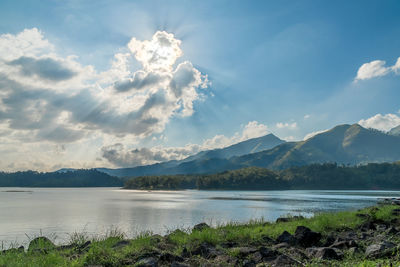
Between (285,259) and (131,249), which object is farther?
(131,249)

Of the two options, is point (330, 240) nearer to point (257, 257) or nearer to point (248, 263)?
point (257, 257)

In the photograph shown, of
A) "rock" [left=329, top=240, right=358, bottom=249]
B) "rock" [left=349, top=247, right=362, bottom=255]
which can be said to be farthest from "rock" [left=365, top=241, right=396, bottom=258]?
"rock" [left=329, top=240, right=358, bottom=249]

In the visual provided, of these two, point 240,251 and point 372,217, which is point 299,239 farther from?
point 372,217

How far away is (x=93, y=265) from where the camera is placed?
1212 cm

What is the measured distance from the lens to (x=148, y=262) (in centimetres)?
1225

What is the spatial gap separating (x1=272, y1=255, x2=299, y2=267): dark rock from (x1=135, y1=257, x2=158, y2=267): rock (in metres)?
4.62

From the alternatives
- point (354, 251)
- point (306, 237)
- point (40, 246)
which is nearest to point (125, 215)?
point (40, 246)

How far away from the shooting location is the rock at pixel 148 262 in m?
12.0

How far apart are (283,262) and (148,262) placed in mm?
5286

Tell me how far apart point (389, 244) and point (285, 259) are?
481 centimetres

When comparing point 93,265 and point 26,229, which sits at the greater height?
point 93,265

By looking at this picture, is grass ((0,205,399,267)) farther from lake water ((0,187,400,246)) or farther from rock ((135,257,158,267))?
lake water ((0,187,400,246))

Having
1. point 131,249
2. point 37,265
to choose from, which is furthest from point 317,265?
point 37,265

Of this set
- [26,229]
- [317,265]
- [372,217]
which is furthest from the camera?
[26,229]
